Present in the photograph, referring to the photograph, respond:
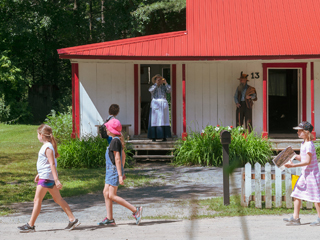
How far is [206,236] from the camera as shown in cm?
585

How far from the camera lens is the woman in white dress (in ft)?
40.3

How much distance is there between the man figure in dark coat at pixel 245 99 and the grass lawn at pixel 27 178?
13.4 feet

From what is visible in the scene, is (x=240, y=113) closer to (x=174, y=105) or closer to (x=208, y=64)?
(x=208, y=64)

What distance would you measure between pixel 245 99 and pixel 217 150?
208 cm

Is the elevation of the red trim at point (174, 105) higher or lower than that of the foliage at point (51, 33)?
lower

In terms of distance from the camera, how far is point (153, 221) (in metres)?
6.62

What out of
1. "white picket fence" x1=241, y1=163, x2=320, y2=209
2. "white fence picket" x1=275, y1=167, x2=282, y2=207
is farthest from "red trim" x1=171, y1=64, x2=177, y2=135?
"white fence picket" x1=275, y1=167, x2=282, y2=207

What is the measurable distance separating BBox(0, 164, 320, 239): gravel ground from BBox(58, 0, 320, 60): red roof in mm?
4523

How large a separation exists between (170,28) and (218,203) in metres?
22.8

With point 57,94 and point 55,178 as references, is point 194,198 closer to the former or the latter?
point 55,178

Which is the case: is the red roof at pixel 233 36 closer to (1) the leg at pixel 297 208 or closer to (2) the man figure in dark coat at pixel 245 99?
(2) the man figure in dark coat at pixel 245 99

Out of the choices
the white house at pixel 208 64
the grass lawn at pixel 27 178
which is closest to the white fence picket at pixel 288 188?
the grass lawn at pixel 27 178

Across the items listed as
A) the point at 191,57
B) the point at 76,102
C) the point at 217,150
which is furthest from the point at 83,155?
the point at 191,57

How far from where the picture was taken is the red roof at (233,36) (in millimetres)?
12680
